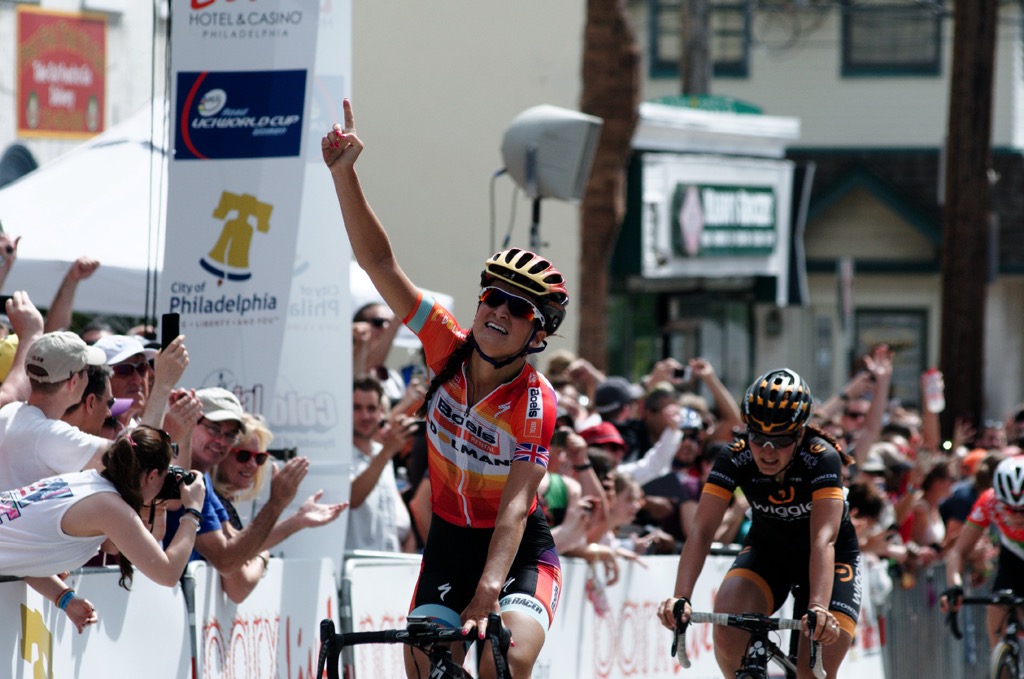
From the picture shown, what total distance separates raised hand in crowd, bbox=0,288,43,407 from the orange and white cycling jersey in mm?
2128

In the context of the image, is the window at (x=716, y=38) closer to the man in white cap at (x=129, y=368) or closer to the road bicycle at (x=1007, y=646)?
the road bicycle at (x=1007, y=646)

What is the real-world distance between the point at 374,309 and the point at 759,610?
409 centimetres

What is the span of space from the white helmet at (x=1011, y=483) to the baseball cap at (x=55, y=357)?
6802mm

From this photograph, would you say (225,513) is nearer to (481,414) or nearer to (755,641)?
(481,414)

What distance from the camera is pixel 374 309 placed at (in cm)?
1109

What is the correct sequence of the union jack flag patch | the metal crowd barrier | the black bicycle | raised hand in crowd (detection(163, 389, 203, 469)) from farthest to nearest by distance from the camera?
the metal crowd barrier → raised hand in crowd (detection(163, 389, 203, 469)) → the union jack flag patch → the black bicycle

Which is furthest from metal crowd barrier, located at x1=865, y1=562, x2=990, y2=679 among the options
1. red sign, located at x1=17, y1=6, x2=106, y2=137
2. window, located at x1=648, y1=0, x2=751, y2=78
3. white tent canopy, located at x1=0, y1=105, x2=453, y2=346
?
window, located at x1=648, y1=0, x2=751, y2=78

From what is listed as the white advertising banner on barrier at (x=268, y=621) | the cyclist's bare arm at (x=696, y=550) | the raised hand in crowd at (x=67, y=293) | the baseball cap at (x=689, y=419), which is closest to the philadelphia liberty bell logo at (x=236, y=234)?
the raised hand in crowd at (x=67, y=293)

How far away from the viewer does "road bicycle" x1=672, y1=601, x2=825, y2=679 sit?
23.2 ft

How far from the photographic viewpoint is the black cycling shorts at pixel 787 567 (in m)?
7.98

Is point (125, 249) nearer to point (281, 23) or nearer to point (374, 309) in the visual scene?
point (374, 309)

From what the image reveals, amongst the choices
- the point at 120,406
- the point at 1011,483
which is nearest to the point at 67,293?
the point at 120,406

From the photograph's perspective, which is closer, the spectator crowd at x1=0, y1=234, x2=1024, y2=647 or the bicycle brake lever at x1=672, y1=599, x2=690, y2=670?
the spectator crowd at x1=0, y1=234, x2=1024, y2=647

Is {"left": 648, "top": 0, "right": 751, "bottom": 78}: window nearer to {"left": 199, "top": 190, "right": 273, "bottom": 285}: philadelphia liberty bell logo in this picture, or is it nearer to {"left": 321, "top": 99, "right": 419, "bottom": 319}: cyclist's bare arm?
{"left": 199, "top": 190, "right": 273, "bottom": 285}: philadelphia liberty bell logo
